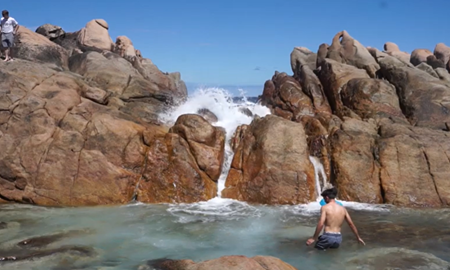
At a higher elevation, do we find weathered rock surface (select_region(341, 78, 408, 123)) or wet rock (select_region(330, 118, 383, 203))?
weathered rock surface (select_region(341, 78, 408, 123))

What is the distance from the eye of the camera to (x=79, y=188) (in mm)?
15836

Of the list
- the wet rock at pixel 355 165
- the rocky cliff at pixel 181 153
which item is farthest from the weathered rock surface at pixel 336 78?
the wet rock at pixel 355 165

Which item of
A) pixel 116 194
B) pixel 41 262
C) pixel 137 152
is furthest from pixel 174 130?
pixel 41 262

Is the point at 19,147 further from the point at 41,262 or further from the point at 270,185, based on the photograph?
the point at 270,185

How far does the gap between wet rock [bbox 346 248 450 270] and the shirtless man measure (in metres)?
0.63

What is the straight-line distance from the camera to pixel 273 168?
1688 cm

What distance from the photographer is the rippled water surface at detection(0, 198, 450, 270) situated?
34.4ft

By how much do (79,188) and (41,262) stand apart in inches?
235

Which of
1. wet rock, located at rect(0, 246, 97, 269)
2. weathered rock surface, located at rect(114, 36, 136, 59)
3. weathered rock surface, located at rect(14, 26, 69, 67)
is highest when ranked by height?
weathered rock surface, located at rect(114, 36, 136, 59)

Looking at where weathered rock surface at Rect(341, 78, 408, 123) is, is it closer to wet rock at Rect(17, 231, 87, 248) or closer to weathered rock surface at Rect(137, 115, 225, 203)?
weathered rock surface at Rect(137, 115, 225, 203)

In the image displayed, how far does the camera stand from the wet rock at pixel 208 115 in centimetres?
2302

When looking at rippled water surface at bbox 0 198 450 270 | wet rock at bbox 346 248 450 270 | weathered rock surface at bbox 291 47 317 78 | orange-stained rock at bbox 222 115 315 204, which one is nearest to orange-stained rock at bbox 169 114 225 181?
orange-stained rock at bbox 222 115 315 204

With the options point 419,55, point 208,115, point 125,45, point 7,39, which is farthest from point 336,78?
point 419,55

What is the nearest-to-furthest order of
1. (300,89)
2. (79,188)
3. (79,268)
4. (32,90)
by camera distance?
(79,268), (79,188), (32,90), (300,89)
